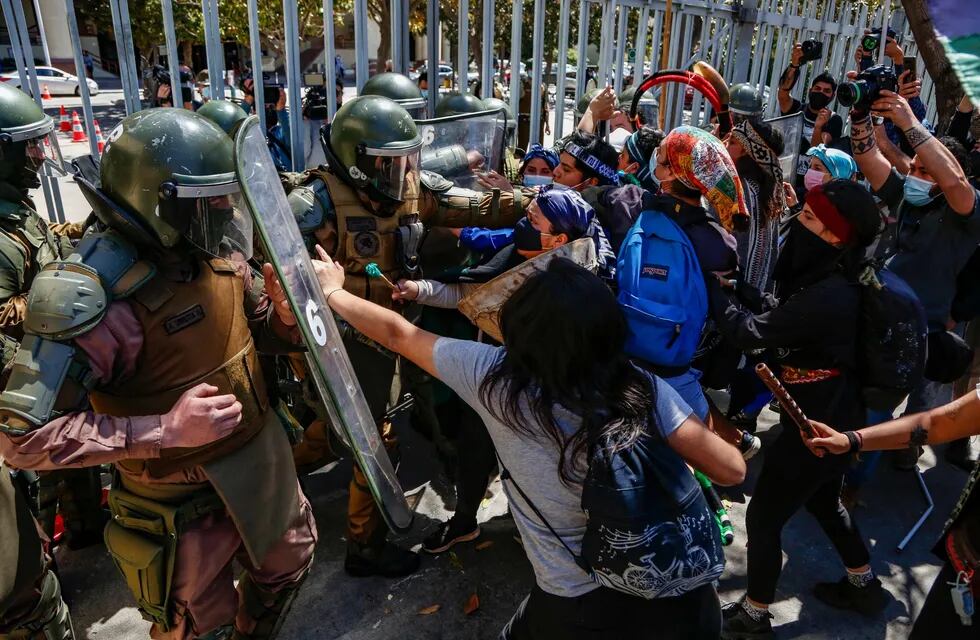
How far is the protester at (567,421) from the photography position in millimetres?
1591

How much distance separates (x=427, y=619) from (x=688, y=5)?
575 centimetres

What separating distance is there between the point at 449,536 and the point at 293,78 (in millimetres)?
2627

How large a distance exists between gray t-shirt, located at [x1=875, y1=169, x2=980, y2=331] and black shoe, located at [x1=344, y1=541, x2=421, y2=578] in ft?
9.26

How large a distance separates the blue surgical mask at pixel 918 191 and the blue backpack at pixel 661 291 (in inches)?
71.2

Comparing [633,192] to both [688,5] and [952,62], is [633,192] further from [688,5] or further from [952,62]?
[688,5]

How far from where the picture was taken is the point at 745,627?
2.89 metres

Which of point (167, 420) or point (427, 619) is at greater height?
point (167, 420)

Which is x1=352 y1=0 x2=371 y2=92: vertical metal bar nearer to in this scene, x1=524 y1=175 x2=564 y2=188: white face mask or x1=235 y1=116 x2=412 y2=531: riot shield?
x1=524 y1=175 x2=564 y2=188: white face mask

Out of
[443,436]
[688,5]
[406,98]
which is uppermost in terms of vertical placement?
[688,5]

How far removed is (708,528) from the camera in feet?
5.41

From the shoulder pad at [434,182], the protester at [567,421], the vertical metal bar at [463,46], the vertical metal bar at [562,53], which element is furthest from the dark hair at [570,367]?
the vertical metal bar at [562,53]

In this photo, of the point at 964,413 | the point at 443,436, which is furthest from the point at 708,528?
the point at 443,436

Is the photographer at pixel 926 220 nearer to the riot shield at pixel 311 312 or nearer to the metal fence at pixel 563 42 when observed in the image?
the metal fence at pixel 563 42

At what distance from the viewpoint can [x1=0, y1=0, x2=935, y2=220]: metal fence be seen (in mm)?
3582
